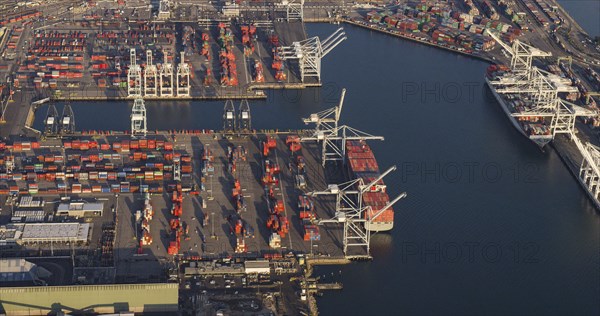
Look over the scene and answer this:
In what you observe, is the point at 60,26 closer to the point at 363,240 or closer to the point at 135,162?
the point at 135,162

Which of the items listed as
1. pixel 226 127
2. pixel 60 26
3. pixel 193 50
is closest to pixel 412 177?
pixel 226 127

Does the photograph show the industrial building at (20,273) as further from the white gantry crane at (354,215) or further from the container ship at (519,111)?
the container ship at (519,111)

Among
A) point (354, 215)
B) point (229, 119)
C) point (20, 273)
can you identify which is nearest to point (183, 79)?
point (229, 119)

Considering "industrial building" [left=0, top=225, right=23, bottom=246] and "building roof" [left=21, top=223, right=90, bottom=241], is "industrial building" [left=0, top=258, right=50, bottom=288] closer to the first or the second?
"industrial building" [left=0, top=225, right=23, bottom=246]

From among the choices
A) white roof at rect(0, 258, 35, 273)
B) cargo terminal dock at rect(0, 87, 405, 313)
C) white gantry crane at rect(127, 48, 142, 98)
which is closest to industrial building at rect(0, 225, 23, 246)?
cargo terminal dock at rect(0, 87, 405, 313)

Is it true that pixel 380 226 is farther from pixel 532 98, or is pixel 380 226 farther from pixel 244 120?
pixel 532 98
